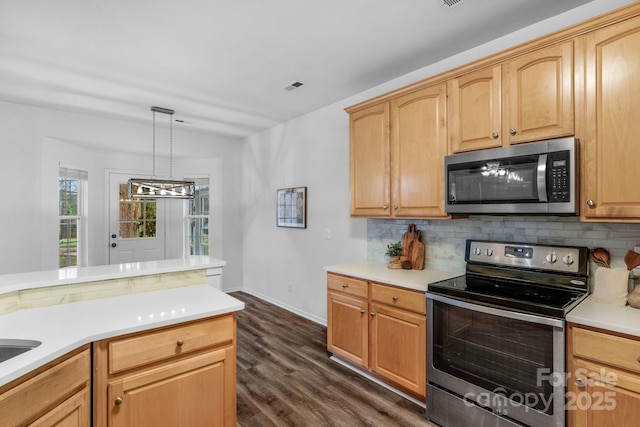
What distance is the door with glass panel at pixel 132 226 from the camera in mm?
4789

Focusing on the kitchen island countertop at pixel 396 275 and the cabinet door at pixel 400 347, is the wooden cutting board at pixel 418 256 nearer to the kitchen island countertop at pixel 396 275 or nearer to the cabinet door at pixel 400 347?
the kitchen island countertop at pixel 396 275

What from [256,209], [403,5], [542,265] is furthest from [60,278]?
[256,209]

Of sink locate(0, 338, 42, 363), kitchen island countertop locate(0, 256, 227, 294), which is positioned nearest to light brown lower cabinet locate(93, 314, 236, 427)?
sink locate(0, 338, 42, 363)

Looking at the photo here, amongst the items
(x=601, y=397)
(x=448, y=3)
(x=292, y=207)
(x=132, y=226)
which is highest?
(x=448, y=3)

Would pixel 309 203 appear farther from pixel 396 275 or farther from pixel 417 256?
pixel 396 275

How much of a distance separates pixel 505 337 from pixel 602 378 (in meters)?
0.42

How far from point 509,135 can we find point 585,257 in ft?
2.85

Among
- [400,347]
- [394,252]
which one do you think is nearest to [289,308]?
[394,252]

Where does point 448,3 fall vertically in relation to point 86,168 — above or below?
above

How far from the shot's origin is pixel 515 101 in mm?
2002

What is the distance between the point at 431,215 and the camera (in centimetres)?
245

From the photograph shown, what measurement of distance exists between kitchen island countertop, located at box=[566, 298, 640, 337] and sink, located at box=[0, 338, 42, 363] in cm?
242

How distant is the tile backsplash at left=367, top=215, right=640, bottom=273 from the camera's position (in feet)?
6.26

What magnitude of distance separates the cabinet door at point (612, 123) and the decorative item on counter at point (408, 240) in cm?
129
